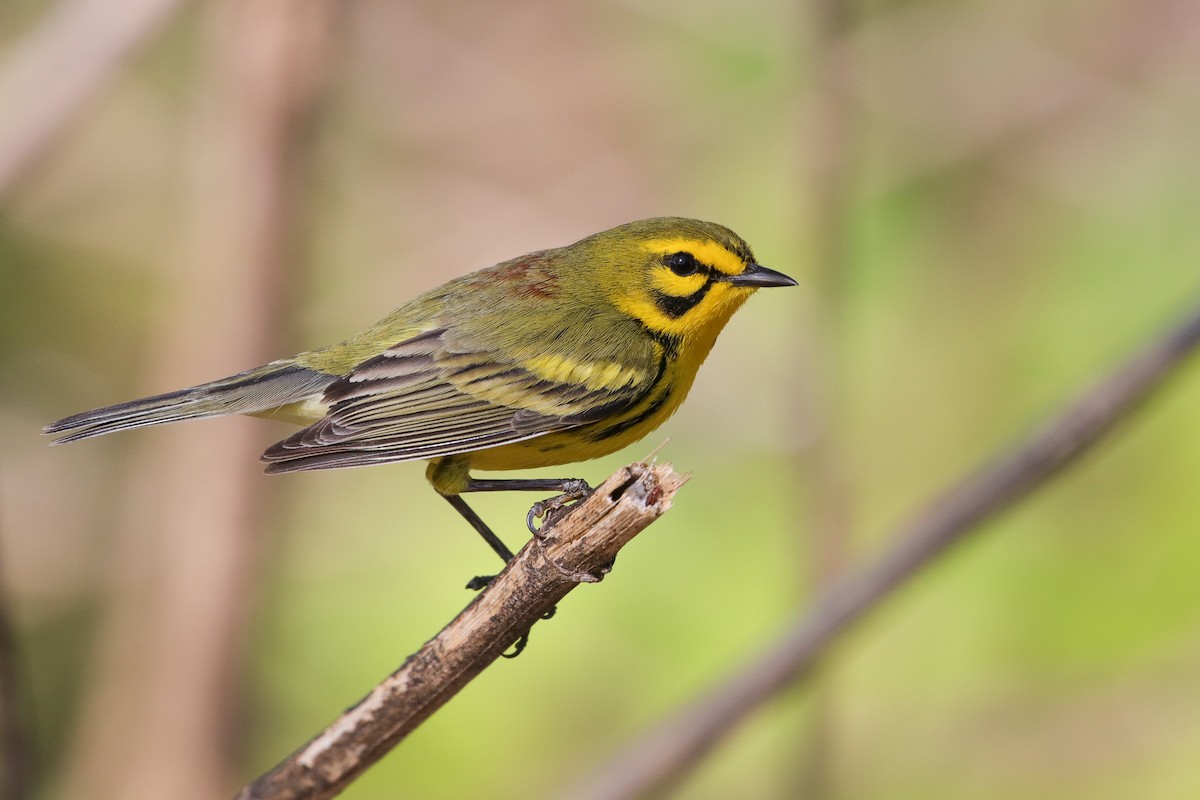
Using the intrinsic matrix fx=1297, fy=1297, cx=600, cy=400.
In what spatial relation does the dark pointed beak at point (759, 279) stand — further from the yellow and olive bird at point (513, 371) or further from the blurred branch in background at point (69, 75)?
the blurred branch in background at point (69, 75)

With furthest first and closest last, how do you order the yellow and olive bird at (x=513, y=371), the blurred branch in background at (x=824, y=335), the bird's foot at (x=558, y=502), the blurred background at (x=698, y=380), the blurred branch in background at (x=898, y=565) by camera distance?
the blurred background at (x=698, y=380), the blurred branch in background at (x=824, y=335), the yellow and olive bird at (x=513, y=371), the blurred branch in background at (x=898, y=565), the bird's foot at (x=558, y=502)

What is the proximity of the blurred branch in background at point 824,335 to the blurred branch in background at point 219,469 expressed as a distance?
1701 mm

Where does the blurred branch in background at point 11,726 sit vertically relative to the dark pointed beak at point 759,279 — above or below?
below

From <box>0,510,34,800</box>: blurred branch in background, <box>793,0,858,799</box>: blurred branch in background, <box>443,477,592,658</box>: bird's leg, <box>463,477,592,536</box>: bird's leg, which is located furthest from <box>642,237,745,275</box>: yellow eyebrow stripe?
<box>0,510,34,800</box>: blurred branch in background

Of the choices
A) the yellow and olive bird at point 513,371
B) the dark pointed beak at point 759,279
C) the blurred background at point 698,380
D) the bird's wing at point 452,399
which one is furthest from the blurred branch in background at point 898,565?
the dark pointed beak at point 759,279

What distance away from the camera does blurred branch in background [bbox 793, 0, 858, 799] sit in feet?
14.2

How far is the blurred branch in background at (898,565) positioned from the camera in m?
2.95

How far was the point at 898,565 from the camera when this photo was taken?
3045mm

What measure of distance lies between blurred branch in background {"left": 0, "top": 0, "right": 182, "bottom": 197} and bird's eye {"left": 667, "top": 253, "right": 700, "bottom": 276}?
162 centimetres

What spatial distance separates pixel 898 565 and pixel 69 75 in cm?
258

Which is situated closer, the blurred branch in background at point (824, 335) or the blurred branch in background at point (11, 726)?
the blurred branch in background at point (11, 726)

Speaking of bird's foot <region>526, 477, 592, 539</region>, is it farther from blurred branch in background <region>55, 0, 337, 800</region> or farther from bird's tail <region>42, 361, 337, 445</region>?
blurred branch in background <region>55, 0, 337, 800</region>

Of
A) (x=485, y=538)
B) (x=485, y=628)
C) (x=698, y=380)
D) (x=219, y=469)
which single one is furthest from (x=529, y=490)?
(x=698, y=380)

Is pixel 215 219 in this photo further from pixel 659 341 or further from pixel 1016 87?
pixel 1016 87
